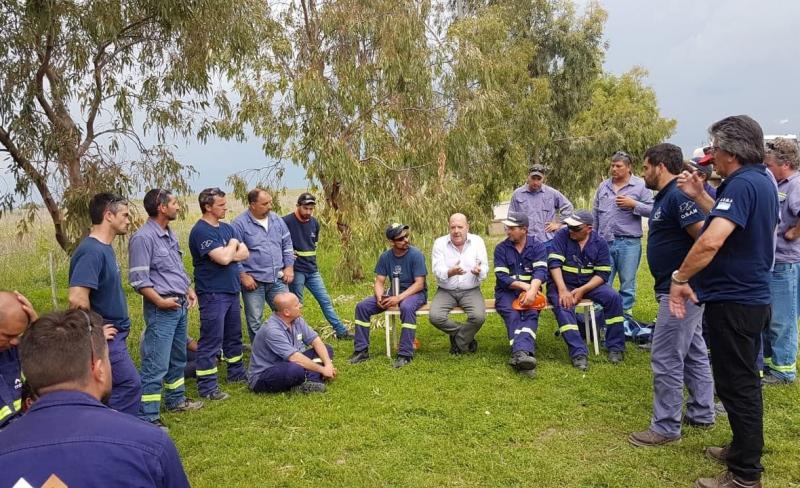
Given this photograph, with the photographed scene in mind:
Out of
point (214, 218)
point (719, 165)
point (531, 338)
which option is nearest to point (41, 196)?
point (214, 218)

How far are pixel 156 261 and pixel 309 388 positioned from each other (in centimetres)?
173

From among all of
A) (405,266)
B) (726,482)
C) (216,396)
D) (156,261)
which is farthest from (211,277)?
(726,482)

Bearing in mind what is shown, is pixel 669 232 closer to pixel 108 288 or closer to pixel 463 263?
pixel 463 263

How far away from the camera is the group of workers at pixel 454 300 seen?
1784mm

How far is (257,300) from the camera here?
6.10 m

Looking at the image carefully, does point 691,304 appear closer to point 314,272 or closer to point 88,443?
point 88,443

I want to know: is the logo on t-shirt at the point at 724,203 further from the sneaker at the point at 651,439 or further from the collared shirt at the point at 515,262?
the collared shirt at the point at 515,262

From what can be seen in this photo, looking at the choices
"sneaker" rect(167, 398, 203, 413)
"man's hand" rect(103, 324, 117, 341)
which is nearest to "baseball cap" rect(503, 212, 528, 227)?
"sneaker" rect(167, 398, 203, 413)

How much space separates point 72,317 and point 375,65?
8395 mm

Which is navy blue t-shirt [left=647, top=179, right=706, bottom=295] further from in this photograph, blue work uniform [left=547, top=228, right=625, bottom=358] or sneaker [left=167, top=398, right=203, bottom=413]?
sneaker [left=167, top=398, right=203, bottom=413]

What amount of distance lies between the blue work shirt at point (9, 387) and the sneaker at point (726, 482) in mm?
3651

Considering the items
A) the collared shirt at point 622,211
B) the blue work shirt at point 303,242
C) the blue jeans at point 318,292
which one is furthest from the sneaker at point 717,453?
the blue work shirt at point 303,242

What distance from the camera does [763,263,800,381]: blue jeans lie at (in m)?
4.71

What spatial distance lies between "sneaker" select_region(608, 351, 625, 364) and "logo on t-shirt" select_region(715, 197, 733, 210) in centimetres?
291
